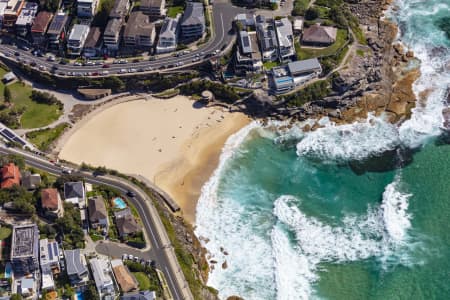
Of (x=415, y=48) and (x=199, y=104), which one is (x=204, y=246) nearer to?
(x=199, y=104)

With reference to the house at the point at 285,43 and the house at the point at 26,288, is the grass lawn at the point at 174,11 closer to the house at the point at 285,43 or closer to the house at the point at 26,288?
the house at the point at 285,43

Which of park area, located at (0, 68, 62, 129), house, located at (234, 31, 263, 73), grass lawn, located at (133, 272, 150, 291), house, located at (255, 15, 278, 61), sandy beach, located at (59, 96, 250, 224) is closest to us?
grass lawn, located at (133, 272, 150, 291)

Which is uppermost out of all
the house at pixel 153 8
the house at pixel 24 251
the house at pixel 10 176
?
the house at pixel 153 8

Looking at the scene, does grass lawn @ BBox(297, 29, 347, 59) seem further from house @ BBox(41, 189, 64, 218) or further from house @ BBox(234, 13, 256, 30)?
house @ BBox(41, 189, 64, 218)

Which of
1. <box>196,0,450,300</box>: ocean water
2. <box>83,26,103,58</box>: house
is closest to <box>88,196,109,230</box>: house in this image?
<box>196,0,450,300</box>: ocean water

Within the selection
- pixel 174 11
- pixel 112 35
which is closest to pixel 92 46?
pixel 112 35

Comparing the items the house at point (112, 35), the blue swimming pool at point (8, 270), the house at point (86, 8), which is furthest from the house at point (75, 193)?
the house at point (86, 8)
